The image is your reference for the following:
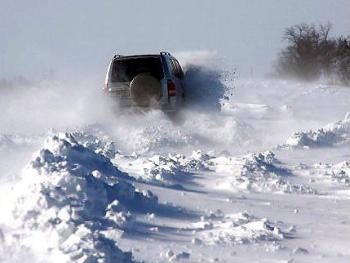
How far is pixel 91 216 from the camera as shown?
5.48 m

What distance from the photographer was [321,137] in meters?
14.3

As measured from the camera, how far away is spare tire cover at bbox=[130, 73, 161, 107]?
14.3 m

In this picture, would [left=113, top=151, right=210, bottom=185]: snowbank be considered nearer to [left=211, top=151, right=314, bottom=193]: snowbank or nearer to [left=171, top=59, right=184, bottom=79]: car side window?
[left=211, top=151, right=314, bottom=193]: snowbank

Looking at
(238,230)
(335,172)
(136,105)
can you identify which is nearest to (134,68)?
(136,105)

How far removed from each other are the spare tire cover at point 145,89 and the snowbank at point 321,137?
2.81m

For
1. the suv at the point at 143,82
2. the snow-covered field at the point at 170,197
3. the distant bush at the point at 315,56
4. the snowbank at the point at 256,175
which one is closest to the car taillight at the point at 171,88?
the suv at the point at 143,82

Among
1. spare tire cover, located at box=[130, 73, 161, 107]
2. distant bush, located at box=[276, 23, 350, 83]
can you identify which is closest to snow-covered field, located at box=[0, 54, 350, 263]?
spare tire cover, located at box=[130, 73, 161, 107]

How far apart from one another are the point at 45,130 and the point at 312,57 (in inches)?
1613

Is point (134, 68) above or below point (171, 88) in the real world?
above

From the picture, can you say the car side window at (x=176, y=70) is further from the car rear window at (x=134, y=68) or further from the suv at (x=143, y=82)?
the car rear window at (x=134, y=68)

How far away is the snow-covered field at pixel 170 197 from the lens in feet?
16.6

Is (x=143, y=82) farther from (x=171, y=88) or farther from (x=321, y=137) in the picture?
(x=321, y=137)

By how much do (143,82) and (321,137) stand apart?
12.0 ft

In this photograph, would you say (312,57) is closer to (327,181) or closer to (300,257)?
(327,181)
